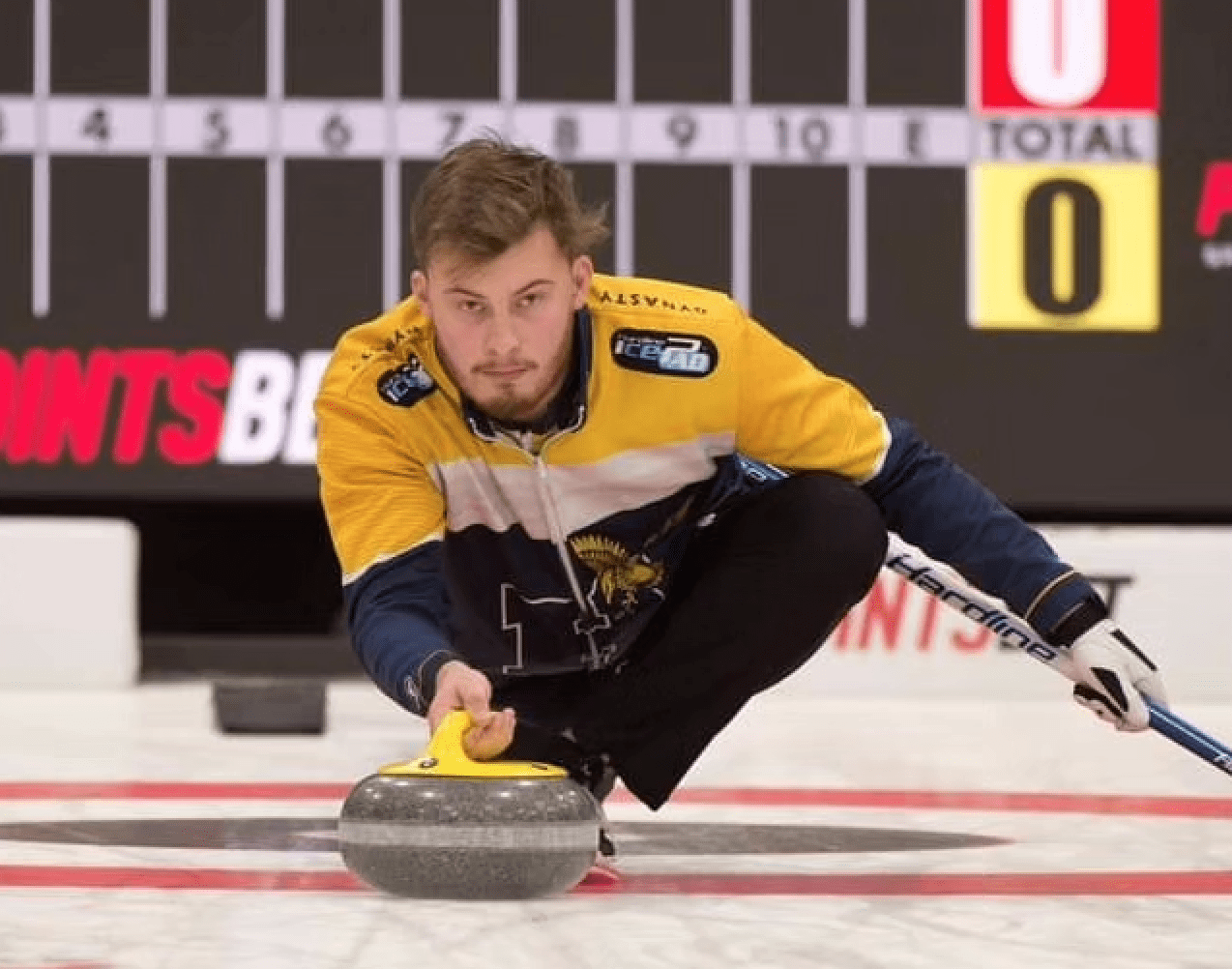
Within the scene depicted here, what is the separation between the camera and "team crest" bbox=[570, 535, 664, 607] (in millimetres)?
2537

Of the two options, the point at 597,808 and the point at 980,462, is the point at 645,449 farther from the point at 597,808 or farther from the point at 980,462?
the point at 980,462

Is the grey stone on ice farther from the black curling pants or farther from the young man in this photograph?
the black curling pants

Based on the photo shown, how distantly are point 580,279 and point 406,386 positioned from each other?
0.63 ft

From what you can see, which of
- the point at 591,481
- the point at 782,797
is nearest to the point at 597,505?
the point at 591,481

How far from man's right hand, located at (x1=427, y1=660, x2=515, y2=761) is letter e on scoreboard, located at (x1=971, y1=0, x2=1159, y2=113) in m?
2.92

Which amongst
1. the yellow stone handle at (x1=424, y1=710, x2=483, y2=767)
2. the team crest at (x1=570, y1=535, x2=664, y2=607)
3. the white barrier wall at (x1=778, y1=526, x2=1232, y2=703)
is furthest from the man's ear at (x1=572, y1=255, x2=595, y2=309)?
the white barrier wall at (x1=778, y1=526, x2=1232, y2=703)

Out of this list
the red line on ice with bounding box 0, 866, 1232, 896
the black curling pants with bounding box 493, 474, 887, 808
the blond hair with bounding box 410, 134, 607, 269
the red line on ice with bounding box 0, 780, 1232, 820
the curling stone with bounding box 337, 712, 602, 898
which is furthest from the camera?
the red line on ice with bounding box 0, 780, 1232, 820

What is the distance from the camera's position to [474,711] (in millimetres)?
2129

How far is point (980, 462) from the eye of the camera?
4.85 meters

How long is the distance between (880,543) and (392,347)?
517 mm

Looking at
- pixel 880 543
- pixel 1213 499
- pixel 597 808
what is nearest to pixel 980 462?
pixel 1213 499

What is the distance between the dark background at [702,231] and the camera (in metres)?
4.75

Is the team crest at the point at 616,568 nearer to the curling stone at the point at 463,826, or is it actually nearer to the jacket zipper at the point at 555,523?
the jacket zipper at the point at 555,523

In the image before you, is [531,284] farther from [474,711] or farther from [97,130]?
[97,130]
